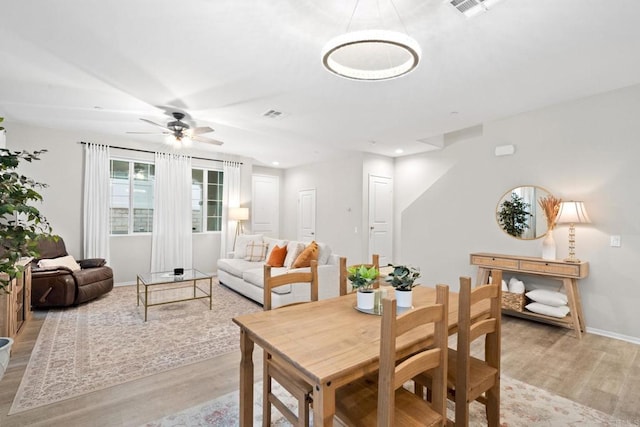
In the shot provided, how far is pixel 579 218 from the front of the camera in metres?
3.54

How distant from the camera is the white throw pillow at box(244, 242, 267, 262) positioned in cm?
538

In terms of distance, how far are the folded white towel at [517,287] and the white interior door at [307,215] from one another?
4202mm

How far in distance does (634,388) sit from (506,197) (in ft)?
8.18

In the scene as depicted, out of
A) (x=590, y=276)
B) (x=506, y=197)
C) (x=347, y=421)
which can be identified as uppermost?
(x=506, y=197)

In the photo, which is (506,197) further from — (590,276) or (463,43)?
(463,43)

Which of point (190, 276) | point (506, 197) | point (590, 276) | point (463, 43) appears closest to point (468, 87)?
point (463, 43)

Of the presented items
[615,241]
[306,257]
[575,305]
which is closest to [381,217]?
[306,257]

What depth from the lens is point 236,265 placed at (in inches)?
200

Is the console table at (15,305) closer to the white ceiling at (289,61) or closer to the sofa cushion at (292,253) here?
the white ceiling at (289,61)

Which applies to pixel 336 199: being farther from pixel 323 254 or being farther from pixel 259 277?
pixel 259 277

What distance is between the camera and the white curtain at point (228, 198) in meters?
6.73

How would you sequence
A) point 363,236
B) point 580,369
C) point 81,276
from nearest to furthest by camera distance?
point 580,369 → point 81,276 → point 363,236

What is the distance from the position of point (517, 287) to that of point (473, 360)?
8.08 ft

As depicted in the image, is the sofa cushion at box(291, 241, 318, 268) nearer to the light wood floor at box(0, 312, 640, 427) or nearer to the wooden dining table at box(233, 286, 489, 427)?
the light wood floor at box(0, 312, 640, 427)
